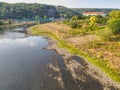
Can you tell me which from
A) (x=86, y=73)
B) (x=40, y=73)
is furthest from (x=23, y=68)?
(x=86, y=73)

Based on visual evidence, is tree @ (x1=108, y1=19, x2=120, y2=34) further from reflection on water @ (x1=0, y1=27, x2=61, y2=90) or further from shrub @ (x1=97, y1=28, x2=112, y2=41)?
reflection on water @ (x1=0, y1=27, x2=61, y2=90)

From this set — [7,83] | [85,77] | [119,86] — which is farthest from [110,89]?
[7,83]

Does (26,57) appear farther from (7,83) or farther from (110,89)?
(110,89)

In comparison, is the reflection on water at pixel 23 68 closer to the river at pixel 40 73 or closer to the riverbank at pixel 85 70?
the river at pixel 40 73

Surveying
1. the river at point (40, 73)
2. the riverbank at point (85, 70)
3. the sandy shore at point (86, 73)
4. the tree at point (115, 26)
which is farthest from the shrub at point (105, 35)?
the sandy shore at point (86, 73)

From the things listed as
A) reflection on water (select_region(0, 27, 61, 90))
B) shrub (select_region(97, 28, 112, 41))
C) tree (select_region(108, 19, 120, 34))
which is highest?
tree (select_region(108, 19, 120, 34))

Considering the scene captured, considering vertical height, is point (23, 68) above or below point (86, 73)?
below

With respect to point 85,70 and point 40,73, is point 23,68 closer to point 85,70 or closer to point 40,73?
point 40,73

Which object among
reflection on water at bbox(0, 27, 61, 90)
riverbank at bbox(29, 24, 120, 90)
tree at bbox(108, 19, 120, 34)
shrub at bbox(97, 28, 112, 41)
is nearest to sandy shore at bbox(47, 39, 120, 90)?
riverbank at bbox(29, 24, 120, 90)
